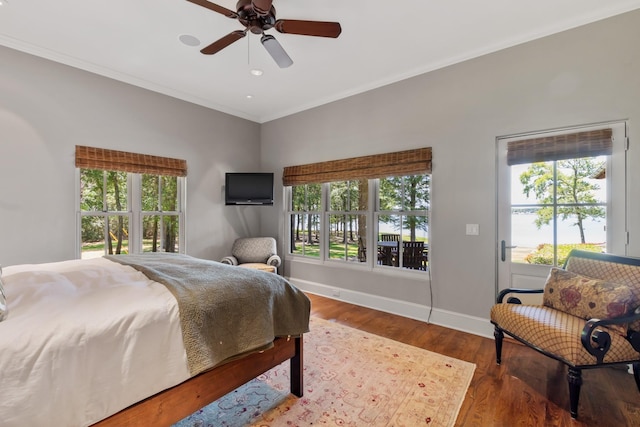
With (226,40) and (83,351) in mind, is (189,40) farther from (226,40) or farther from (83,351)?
(83,351)

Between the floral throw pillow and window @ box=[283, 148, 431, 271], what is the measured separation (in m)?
1.35

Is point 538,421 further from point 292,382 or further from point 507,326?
point 292,382

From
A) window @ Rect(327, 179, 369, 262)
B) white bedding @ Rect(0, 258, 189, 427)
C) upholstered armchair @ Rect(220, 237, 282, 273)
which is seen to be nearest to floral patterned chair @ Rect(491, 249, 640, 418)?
window @ Rect(327, 179, 369, 262)

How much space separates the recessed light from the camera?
2.78 meters

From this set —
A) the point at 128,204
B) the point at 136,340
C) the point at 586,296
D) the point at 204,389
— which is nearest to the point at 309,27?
the point at 136,340

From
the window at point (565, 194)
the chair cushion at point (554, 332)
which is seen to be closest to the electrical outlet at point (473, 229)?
the window at point (565, 194)

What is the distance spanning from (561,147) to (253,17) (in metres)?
2.90

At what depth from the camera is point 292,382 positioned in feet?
6.61

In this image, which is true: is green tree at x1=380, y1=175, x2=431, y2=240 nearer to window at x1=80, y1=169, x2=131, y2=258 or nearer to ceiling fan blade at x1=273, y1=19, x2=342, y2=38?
ceiling fan blade at x1=273, y1=19, x2=342, y2=38

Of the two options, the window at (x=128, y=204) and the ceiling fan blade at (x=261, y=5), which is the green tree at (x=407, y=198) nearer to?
the ceiling fan blade at (x=261, y=5)

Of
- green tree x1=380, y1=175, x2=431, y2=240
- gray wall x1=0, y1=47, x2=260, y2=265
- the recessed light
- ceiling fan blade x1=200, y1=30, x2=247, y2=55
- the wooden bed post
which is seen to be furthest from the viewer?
green tree x1=380, y1=175, x2=431, y2=240

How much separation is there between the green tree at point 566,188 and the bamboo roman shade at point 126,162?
430 centimetres

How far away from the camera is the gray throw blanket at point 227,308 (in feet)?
4.60

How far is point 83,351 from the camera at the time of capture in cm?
109
